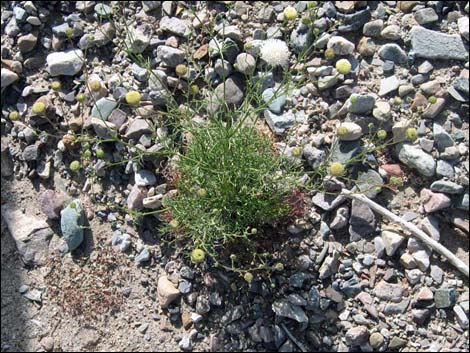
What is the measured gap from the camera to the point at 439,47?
123 inches

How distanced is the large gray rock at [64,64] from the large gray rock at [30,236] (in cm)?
86

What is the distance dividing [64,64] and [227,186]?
1.38 m

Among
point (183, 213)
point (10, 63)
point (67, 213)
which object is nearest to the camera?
point (183, 213)

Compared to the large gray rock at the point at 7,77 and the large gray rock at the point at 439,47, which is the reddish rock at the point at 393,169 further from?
the large gray rock at the point at 7,77

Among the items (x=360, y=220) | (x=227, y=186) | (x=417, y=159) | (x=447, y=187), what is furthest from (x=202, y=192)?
(x=447, y=187)

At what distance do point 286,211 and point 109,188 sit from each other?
1019mm

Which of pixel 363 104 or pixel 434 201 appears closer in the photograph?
pixel 434 201

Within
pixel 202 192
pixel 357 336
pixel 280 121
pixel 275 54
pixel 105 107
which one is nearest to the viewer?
pixel 202 192

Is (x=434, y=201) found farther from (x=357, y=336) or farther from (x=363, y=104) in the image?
(x=357, y=336)

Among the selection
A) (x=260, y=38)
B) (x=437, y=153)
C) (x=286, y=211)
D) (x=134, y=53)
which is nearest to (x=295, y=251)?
(x=286, y=211)

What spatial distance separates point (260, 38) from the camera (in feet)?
10.5

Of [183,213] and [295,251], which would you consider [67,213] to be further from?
[295,251]

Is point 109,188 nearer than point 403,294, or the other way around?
point 403,294

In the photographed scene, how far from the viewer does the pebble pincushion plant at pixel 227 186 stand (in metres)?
2.59
